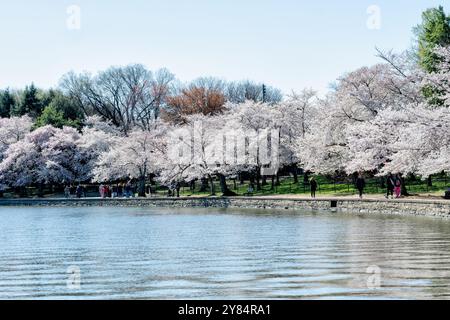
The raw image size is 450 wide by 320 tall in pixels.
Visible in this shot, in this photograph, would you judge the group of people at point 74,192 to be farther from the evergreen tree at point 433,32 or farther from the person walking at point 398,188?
the evergreen tree at point 433,32

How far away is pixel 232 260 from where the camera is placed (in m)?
19.7

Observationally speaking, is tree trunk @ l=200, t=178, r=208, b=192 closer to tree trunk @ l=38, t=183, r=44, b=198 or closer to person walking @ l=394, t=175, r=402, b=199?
tree trunk @ l=38, t=183, r=44, b=198

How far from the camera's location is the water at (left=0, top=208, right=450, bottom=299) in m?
15.0

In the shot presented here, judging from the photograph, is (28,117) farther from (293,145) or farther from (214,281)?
(214,281)

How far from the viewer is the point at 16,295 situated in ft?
49.6

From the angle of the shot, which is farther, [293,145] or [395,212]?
[293,145]

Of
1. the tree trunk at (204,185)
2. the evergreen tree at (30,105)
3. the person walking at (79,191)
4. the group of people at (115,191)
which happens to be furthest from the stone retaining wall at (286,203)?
the evergreen tree at (30,105)

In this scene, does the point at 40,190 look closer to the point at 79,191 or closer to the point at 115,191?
the point at 79,191

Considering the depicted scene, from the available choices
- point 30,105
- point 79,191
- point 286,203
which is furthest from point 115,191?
Answer: point 30,105

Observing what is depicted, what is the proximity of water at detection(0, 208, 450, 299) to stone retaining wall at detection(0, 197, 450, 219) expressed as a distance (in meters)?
2.66

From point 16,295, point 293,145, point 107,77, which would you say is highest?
point 107,77

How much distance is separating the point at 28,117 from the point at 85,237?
53396mm

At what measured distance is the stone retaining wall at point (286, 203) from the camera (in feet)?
116

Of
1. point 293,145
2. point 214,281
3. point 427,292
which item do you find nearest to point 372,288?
point 427,292
